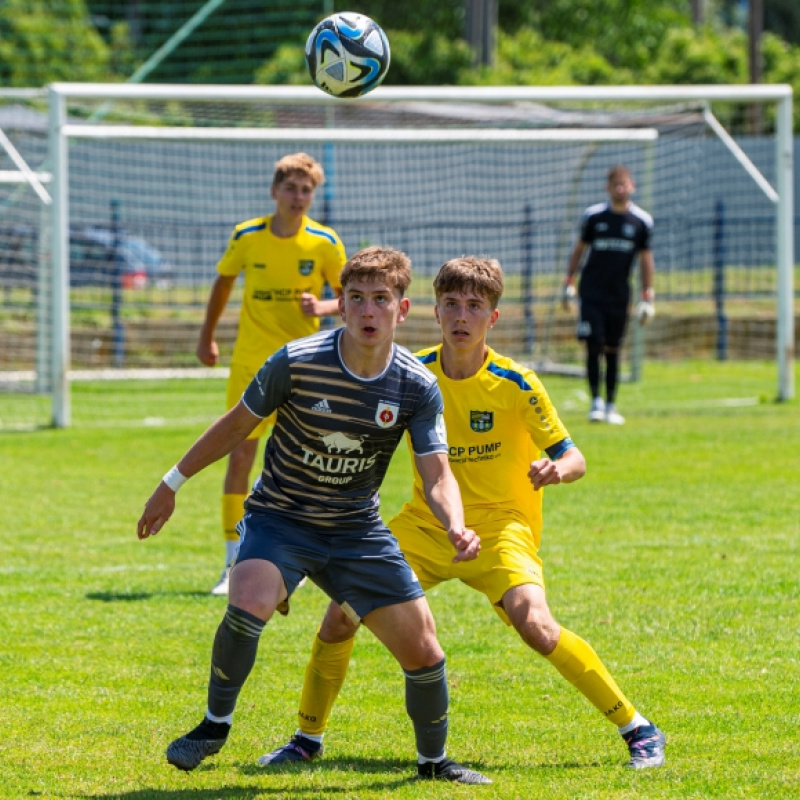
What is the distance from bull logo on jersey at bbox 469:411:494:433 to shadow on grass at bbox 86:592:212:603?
8.55ft

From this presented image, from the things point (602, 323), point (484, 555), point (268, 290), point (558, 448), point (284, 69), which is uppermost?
point (284, 69)

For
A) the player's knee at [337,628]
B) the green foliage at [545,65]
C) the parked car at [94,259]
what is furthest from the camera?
the green foliage at [545,65]

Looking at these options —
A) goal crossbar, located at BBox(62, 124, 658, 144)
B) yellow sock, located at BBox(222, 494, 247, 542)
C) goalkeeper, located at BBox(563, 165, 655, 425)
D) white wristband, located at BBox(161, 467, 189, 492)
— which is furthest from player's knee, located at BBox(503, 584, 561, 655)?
goal crossbar, located at BBox(62, 124, 658, 144)

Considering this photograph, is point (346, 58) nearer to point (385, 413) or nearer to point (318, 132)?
point (385, 413)

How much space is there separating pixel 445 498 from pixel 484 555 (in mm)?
489

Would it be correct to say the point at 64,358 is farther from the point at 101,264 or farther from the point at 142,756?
the point at 142,756

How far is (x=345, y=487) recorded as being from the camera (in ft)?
15.7

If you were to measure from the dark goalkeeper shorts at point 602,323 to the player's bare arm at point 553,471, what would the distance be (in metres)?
9.09

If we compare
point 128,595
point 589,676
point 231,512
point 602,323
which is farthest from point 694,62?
point 589,676

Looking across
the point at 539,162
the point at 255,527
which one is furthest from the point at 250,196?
the point at 255,527

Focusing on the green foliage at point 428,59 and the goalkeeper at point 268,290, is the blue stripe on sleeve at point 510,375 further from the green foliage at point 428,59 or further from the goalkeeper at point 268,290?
the green foliage at point 428,59

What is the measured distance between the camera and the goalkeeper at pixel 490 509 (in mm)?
4875

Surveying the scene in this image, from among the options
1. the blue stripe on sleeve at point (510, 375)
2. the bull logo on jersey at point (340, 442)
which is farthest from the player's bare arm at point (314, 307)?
the bull logo on jersey at point (340, 442)

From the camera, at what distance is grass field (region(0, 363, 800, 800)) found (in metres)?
4.78
